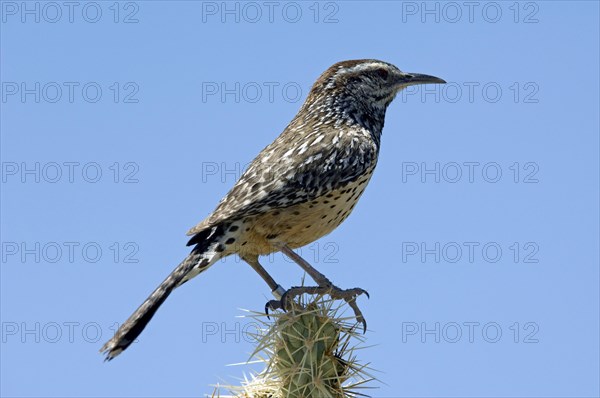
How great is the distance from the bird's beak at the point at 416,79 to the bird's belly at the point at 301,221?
1586 millimetres

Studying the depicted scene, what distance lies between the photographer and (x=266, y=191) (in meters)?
6.34

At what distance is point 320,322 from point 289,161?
1941 millimetres

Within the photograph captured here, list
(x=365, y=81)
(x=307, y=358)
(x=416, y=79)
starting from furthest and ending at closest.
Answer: (x=416, y=79)
(x=365, y=81)
(x=307, y=358)

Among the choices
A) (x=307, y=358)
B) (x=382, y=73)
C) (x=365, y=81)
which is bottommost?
(x=307, y=358)

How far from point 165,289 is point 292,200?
1.21 meters

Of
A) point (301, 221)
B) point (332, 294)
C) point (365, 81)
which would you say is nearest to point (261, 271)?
point (301, 221)

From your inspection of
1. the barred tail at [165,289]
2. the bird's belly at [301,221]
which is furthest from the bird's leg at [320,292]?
the barred tail at [165,289]

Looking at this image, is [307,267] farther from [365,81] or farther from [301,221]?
[365,81]

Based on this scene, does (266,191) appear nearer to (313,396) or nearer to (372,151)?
(372,151)


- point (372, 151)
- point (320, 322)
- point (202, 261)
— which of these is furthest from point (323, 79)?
point (320, 322)

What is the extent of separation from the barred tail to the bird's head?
7.21 ft

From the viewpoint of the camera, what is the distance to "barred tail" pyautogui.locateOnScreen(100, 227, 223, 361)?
5191mm

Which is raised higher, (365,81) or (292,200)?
(365,81)

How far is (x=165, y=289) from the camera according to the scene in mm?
5613
